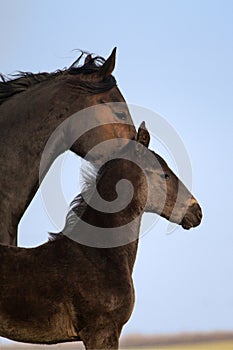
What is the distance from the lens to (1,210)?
7945 mm

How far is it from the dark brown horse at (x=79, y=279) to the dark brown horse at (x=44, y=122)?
→ 79 cm

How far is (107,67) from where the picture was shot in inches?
339

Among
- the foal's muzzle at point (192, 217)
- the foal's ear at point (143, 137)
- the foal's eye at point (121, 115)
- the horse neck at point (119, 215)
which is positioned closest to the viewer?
the horse neck at point (119, 215)

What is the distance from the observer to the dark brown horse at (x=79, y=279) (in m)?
6.79

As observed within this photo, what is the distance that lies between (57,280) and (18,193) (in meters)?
1.42

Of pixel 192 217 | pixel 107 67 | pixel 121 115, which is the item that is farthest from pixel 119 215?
pixel 107 67

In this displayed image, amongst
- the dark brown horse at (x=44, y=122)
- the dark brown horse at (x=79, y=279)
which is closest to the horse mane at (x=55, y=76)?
the dark brown horse at (x=44, y=122)

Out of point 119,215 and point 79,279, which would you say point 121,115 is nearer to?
point 119,215

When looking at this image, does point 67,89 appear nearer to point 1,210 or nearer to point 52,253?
point 1,210

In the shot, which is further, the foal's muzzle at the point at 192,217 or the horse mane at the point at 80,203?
the foal's muzzle at the point at 192,217

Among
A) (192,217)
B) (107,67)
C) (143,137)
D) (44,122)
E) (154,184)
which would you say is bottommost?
(192,217)

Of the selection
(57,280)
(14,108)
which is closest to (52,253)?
(57,280)

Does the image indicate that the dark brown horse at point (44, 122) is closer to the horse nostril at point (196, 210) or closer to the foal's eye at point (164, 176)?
the foal's eye at point (164, 176)

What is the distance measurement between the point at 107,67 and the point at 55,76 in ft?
1.72
